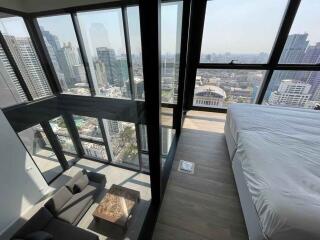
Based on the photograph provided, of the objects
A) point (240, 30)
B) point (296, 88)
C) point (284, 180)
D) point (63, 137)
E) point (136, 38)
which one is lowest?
point (63, 137)

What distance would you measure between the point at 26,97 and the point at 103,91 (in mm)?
1263

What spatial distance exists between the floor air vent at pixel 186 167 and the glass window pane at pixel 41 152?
2390mm

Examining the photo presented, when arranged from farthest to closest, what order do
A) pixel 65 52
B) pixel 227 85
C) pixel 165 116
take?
pixel 227 85, pixel 65 52, pixel 165 116

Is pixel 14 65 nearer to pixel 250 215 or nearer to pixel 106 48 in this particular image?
pixel 106 48

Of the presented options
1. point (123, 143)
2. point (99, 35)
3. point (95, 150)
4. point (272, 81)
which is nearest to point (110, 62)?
point (99, 35)

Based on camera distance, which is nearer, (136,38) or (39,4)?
(136,38)

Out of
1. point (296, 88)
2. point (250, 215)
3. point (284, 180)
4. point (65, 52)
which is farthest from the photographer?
point (296, 88)

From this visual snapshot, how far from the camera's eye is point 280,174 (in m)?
1.15

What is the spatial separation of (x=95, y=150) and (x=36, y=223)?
127 centimetres

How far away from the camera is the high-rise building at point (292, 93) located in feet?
9.61

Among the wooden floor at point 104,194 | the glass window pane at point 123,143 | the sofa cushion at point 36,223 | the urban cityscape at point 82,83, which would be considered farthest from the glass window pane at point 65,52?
the sofa cushion at point 36,223

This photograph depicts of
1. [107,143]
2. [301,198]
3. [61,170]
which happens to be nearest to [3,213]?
[61,170]

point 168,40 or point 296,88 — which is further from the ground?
point 168,40

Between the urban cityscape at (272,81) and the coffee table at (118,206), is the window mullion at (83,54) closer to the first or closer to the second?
the coffee table at (118,206)
